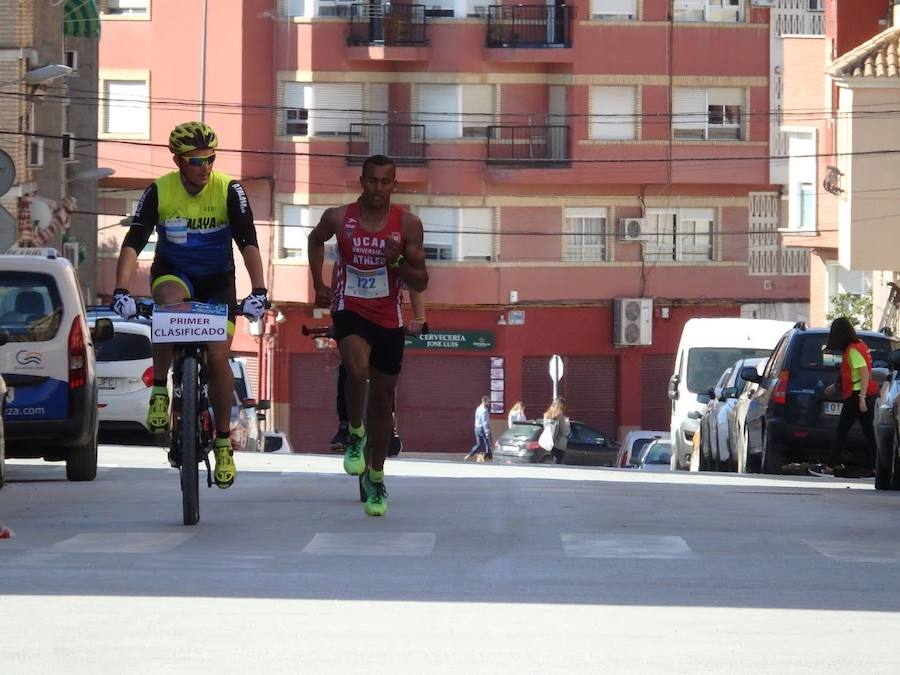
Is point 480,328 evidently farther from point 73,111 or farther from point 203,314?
point 203,314

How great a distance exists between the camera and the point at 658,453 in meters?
38.7

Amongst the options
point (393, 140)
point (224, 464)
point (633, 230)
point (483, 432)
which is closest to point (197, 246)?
point (224, 464)

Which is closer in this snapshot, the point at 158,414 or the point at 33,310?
the point at 158,414

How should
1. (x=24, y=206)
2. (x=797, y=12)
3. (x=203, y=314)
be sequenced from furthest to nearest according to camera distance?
(x=797, y=12) → (x=24, y=206) → (x=203, y=314)

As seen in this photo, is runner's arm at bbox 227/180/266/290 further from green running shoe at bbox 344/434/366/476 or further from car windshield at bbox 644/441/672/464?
car windshield at bbox 644/441/672/464

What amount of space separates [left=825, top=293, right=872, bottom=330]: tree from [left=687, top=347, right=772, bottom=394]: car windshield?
17.5m

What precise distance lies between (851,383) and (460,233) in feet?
120

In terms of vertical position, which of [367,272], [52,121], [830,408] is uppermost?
[52,121]

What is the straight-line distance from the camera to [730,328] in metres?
34.8

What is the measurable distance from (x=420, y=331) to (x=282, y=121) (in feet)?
150

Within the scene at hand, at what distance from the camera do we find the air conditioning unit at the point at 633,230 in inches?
2304

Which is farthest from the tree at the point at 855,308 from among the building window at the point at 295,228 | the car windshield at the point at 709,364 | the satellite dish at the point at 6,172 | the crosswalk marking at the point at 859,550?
the crosswalk marking at the point at 859,550

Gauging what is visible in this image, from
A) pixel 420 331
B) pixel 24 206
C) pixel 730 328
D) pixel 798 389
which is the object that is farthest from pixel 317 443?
pixel 420 331

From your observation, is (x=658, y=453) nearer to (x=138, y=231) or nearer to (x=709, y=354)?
(x=709, y=354)
